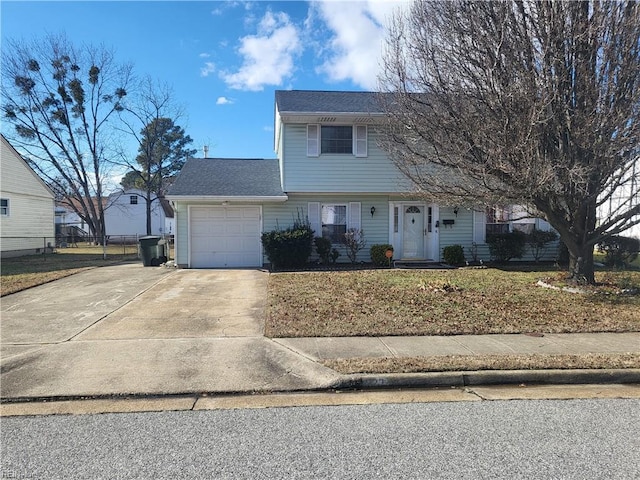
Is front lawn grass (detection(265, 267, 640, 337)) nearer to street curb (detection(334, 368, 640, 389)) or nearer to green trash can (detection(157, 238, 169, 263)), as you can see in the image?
street curb (detection(334, 368, 640, 389))

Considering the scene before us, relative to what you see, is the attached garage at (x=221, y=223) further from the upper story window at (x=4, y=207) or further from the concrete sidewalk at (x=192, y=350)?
the upper story window at (x=4, y=207)

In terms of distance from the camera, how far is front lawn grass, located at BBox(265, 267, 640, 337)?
6.90 m

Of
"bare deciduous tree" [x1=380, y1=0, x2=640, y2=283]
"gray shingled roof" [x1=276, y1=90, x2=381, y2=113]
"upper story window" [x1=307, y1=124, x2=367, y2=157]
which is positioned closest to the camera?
"bare deciduous tree" [x1=380, y1=0, x2=640, y2=283]

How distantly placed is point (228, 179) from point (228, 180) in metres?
0.13

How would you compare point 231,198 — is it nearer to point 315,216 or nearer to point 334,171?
point 315,216

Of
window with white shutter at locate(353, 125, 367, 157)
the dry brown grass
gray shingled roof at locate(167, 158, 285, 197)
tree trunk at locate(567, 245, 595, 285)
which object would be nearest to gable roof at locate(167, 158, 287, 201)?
gray shingled roof at locate(167, 158, 285, 197)

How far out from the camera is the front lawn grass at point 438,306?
690cm

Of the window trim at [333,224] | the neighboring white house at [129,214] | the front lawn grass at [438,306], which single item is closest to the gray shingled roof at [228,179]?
the window trim at [333,224]

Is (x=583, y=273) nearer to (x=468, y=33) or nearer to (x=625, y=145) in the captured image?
(x=625, y=145)

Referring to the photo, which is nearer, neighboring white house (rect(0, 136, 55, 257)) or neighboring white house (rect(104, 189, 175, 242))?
neighboring white house (rect(0, 136, 55, 257))

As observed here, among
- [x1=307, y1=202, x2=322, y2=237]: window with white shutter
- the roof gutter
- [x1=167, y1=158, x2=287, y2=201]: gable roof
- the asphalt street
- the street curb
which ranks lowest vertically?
the asphalt street

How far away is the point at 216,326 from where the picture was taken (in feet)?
23.5

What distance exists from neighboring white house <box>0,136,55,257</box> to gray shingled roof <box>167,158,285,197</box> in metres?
11.0

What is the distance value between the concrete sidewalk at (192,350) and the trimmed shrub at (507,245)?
30.3 ft
